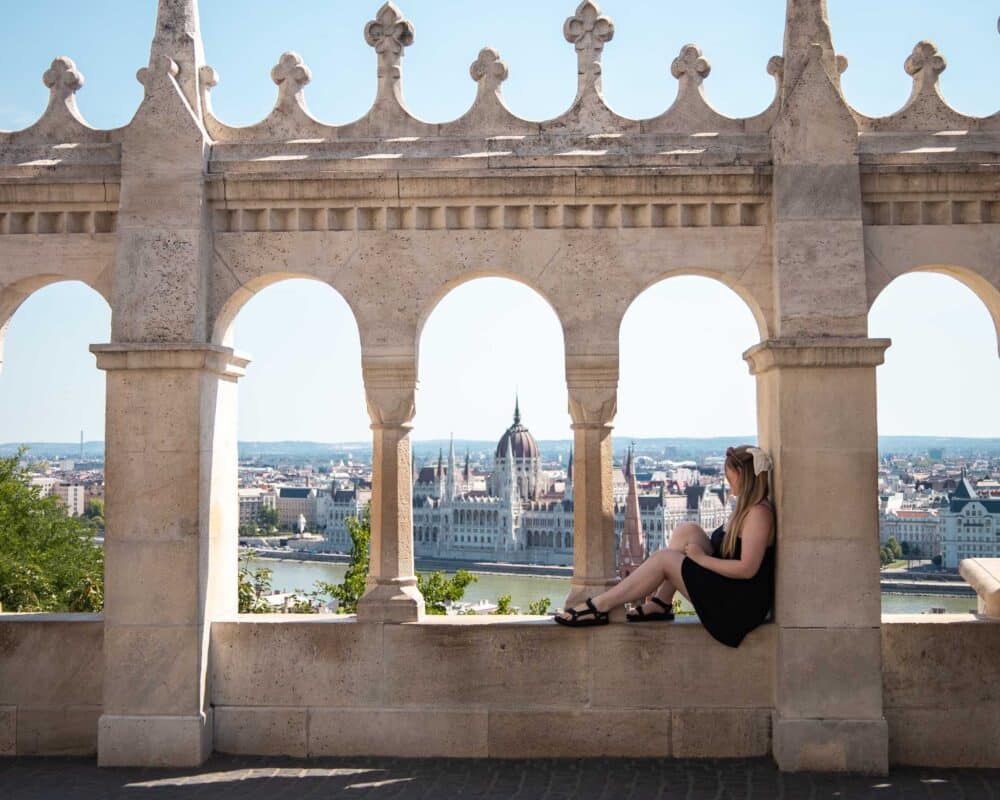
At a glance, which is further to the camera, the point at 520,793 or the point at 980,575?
the point at 980,575

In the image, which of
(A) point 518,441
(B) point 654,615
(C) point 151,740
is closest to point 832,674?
(B) point 654,615

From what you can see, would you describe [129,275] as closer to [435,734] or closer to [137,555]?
[137,555]

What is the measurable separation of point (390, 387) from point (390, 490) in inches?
22.5

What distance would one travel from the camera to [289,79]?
694cm

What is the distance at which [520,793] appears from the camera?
6.00m

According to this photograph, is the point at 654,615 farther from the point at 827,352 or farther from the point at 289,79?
the point at 289,79

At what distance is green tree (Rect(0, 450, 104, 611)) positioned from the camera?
25.2 metres

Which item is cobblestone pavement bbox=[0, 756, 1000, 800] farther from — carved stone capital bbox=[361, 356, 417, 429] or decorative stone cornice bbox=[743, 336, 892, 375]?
decorative stone cornice bbox=[743, 336, 892, 375]

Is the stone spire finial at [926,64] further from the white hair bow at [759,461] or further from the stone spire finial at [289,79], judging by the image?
the stone spire finial at [289,79]

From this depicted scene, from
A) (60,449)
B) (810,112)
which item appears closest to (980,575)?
(810,112)

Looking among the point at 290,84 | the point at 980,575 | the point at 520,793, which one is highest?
the point at 290,84

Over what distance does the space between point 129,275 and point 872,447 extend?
13.5 ft

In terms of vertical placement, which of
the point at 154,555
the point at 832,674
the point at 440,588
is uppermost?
the point at 154,555

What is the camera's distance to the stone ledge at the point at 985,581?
6.91 m
